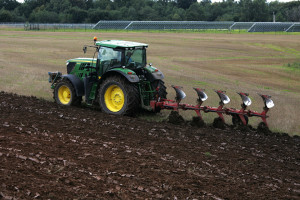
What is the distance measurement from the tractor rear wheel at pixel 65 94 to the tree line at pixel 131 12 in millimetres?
86560

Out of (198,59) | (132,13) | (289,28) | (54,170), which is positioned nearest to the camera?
(54,170)

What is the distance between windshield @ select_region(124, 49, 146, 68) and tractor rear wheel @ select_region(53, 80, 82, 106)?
2.02 meters

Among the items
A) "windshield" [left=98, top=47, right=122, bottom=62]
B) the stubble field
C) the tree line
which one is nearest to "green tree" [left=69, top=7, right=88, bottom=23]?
the tree line

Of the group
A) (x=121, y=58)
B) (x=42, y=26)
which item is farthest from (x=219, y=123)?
(x=42, y=26)

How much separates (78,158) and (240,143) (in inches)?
157

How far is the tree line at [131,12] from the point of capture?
100025mm

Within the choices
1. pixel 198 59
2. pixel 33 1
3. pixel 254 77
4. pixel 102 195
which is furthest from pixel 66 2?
pixel 102 195

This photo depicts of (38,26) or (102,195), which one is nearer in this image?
(102,195)

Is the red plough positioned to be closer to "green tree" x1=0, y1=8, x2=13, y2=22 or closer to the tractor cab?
the tractor cab

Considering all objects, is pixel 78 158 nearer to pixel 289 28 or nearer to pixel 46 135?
pixel 46 135

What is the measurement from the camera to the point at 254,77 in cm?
2312

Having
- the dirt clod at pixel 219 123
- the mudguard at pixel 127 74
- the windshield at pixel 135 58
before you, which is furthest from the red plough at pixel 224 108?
the windshield at pixel 135 58

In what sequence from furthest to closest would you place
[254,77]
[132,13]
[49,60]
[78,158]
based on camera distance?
[132,13], [49,60], [254,77], [78,158]

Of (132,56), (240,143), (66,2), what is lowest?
(240,143)
